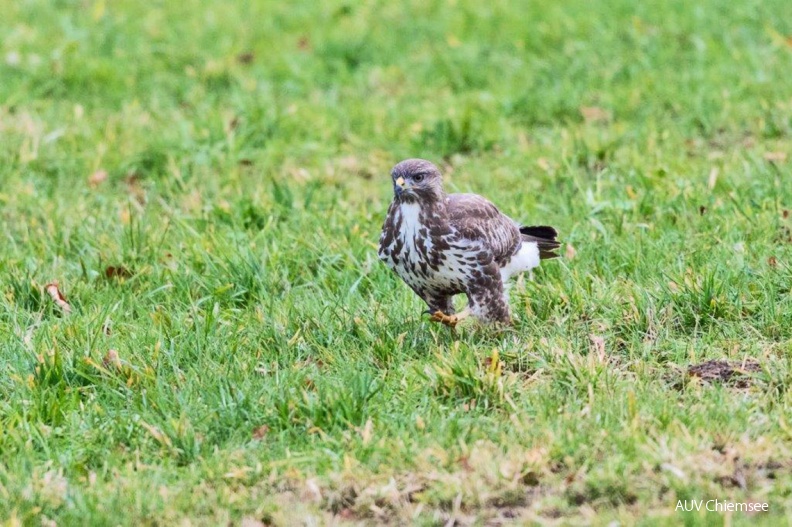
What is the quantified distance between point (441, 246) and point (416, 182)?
11.6 inches

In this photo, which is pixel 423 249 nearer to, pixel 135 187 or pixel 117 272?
pixel 117 272

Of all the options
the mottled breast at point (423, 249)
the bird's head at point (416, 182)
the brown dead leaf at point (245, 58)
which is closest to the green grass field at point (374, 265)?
the brown dead leaf at point (245, 58)

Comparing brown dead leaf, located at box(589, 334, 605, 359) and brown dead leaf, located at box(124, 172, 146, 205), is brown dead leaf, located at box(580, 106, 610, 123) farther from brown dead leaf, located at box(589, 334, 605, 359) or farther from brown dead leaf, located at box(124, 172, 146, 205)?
brown dead leaf, located at box(589, 334, 605, 359)

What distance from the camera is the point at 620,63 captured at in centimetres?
905

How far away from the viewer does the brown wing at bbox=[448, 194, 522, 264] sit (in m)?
5.16

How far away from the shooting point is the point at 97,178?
303 inches

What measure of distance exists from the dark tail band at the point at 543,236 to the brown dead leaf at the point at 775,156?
82.6 inches

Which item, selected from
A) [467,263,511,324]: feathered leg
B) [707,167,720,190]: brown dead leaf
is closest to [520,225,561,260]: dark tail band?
[467,263,511,324]: feathered leg

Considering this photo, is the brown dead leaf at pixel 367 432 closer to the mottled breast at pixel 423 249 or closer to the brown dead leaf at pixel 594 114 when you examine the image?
the mottled breast at pixel 423 249

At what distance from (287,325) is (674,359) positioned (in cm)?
173

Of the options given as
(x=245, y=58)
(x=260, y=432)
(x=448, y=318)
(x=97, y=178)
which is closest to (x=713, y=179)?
(x=448, y=318)

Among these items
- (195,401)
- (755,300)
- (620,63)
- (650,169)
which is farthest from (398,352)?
(620,63)

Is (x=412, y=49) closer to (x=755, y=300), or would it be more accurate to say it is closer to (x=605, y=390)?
(x=755, y=300)

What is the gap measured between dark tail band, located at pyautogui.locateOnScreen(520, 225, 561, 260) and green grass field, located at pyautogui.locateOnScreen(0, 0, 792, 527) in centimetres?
16
